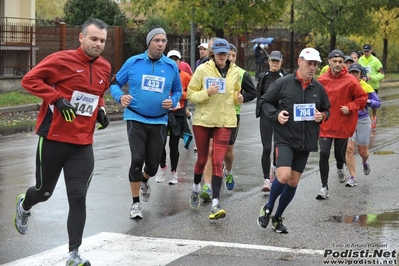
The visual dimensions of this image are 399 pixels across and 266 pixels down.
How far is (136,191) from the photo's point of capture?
916 cm

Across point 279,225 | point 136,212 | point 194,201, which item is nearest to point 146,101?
point 136,212

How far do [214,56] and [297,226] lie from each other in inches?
86.0

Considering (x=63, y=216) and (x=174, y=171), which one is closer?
(x=63, y=216)

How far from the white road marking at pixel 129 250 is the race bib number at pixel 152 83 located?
5.73 feet

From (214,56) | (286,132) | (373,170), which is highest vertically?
(214,56)

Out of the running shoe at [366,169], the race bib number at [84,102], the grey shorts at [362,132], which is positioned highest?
the race bib number at [84,102]

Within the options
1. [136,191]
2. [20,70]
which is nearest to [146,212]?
[136,191]

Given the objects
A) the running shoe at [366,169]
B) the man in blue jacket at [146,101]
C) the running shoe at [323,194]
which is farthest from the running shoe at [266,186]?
the man in blue jacket at [146,101]

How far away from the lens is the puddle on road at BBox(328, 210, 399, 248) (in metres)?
8.04

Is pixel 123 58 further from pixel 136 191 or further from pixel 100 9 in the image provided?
pixel 136 191

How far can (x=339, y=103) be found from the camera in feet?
34.9

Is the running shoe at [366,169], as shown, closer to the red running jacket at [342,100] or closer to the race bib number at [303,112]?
the red running jacket at [342,100]

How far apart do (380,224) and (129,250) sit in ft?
9.34

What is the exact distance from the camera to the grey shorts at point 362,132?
11844mm
